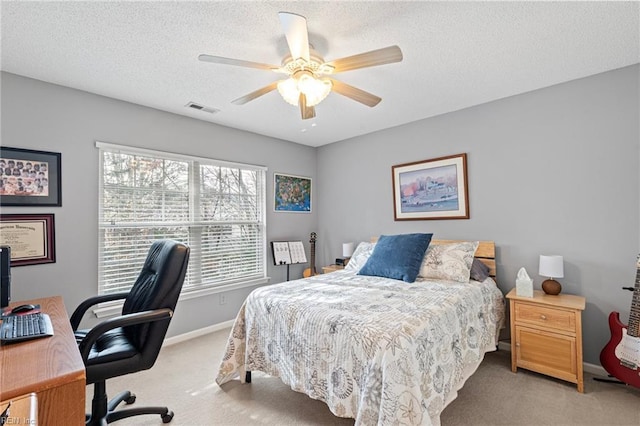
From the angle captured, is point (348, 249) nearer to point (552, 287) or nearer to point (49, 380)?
point (552, 287)

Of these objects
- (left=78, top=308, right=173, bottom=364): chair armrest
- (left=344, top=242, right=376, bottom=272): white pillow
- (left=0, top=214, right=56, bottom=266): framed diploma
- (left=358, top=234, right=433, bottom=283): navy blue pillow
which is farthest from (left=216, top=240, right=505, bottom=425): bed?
(left=0, top=214, right=56, bottom=266): framed diploma

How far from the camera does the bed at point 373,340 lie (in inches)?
61.1

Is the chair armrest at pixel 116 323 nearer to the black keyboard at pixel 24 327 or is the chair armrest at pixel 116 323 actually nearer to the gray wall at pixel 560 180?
the black keyboard at pixel 24 327

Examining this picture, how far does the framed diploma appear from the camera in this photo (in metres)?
2.35

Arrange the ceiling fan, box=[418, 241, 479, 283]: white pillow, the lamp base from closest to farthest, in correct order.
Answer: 1. the ceiling fan
2. the lamp base
3. box=[418, 241, 479, 283]: white pillow

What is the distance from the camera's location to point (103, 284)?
2.85 meters

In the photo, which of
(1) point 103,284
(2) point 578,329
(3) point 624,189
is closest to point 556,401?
(2) point 578,329

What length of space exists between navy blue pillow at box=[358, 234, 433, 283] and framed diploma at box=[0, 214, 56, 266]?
278cm

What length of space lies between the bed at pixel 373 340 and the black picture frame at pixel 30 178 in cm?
192

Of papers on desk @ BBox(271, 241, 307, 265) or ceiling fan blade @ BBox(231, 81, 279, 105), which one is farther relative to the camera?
papers on desk @ BBox(271, 241, 307, 265)

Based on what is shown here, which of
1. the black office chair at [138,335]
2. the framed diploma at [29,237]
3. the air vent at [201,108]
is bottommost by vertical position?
the black office chair at [138,335]

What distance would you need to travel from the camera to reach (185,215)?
11.3ft

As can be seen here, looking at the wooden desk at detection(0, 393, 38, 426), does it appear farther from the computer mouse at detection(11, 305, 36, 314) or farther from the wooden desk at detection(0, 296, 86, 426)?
the computer mouse at detection(11, 305, 36, 314)

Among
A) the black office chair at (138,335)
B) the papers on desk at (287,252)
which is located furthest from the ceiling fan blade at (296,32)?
the papers on desk at (287,252)
